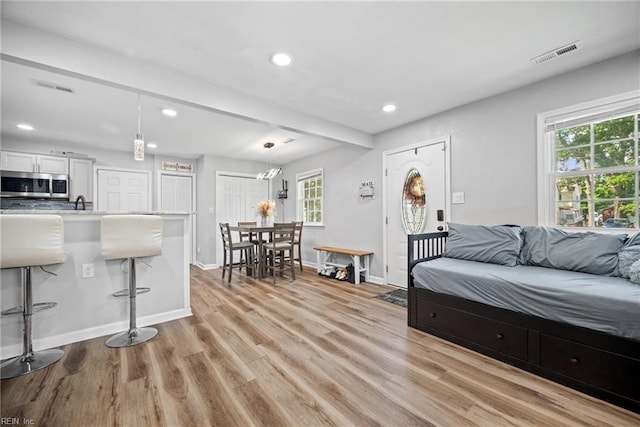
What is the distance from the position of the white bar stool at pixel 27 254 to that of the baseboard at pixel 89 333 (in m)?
0.10

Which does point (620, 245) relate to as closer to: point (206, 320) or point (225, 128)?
point (206, 320)

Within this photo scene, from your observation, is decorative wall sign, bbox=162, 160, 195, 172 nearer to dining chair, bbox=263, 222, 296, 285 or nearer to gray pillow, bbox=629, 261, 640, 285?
dining chair, bbox=263, 222, 296, 285

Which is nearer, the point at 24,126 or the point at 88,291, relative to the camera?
the point at 88,291

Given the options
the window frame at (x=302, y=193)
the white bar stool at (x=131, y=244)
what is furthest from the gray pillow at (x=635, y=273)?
the window frame at (x=302, y=193)

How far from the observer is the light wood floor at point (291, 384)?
1.43 metres

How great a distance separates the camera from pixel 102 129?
13.0ft

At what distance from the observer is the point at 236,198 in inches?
239

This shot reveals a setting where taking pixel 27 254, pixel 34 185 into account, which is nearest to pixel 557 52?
pixel 27 254

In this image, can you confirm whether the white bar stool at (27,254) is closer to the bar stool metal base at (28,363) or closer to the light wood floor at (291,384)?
the bar stool metal base at (28,363)

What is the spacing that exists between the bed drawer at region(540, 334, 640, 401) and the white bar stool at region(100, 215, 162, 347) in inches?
124

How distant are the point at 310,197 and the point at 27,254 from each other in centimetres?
457

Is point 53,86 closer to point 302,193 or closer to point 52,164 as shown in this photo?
point 52,164

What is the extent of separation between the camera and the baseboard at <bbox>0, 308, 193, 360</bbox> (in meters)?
2.06

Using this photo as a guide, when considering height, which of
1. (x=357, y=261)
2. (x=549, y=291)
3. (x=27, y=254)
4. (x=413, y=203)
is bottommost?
(x=357, y=261)
